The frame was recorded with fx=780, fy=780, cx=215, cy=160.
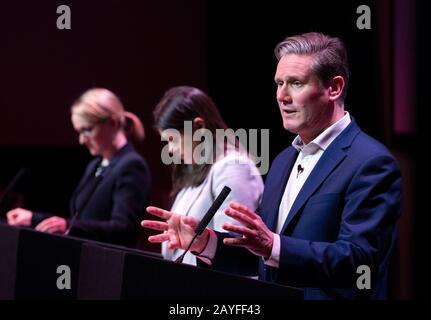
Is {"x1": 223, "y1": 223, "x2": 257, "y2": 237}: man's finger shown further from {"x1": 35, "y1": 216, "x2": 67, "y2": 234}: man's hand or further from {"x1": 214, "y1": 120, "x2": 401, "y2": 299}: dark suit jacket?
{"x1": 35, "y1": 216, "x2": 67, "y2": 234}: man's hand

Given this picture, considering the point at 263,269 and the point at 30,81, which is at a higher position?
the point at 30,81

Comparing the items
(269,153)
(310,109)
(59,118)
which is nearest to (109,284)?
(310,109)

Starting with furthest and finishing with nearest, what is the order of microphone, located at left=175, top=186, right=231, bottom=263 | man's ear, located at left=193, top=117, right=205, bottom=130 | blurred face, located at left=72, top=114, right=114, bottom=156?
blurred face, located at left=72, top=114, right=114, bottom=156
man's ear, located at left=193, top=117, right=205, bottom=130
microphone, located at left=175, top=186, right=231, bottom=263

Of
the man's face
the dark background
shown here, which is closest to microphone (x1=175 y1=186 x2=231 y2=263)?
the man's face

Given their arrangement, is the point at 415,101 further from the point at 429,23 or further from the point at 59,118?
the point at 59,118

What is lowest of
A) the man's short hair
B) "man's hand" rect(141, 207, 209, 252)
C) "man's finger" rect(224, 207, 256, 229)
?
"man's hand" rect(141, 207, 209, 252)

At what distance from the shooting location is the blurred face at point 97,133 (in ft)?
11.2

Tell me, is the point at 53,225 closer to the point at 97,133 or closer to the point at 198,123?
the point at 97,133

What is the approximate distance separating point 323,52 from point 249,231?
56 centimetres

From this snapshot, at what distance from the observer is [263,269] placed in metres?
1.99

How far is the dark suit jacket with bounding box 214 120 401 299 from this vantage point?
1738 mm

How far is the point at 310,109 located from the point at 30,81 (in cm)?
245

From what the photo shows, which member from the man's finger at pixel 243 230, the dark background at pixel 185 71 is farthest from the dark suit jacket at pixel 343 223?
the dark background at pixel 185 71
